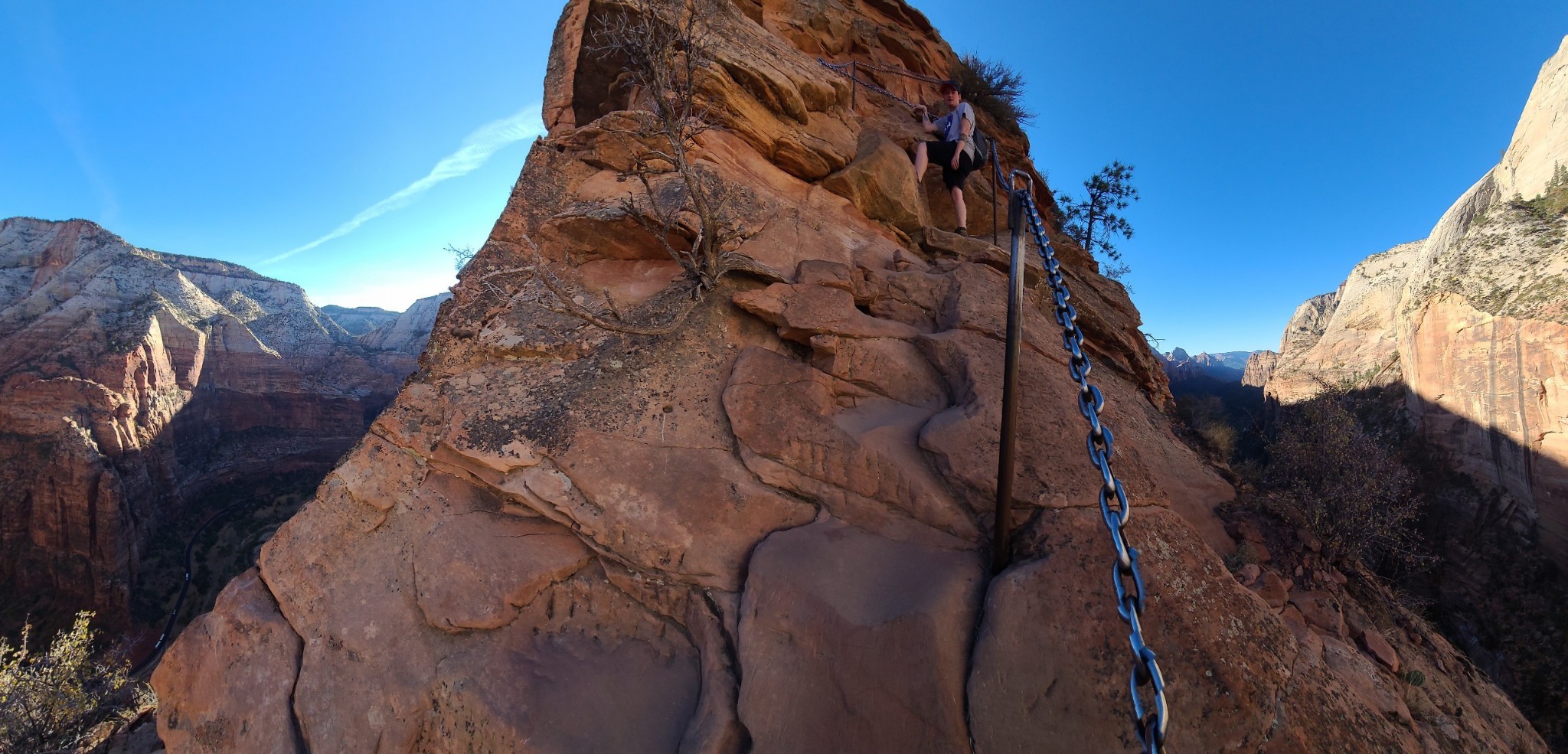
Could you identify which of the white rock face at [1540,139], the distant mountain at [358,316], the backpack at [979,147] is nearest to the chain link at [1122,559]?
the backpack at [979,147]

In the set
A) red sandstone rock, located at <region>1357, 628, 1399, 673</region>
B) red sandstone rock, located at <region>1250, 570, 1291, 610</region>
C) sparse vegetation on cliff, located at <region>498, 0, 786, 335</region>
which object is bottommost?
red sandstone rock, located at <region>1357, 628, 1399, 673</region>

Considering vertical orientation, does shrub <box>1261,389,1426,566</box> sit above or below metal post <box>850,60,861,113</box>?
below

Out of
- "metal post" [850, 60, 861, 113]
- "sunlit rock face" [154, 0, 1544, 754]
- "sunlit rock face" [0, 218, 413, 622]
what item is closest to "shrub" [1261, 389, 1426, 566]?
"sunlit rock face" [154, 0, 1544, 754]

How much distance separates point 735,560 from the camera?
412 centimetres

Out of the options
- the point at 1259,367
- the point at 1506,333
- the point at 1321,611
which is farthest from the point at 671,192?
the point at 1259,367

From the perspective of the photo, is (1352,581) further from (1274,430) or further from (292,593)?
(1274,430)

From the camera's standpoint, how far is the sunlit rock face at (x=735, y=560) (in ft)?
10.3

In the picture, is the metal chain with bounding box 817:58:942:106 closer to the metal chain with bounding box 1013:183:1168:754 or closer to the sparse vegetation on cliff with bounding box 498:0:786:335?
the sparse vegetation on cliff with bounding box 498:0:786:335

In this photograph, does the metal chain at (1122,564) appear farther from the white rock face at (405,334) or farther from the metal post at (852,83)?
the white rock face at (405,334)

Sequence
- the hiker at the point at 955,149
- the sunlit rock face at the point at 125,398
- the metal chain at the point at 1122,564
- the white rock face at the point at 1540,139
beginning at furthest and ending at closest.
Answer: the sunlit rock face at the point at 125,398 → the white rock face at the point at 1540,139 → the hiker at the point at 955,149 → the metal chain at the point at 1122,564

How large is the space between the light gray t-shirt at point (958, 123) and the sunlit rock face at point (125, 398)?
5134 centimetres

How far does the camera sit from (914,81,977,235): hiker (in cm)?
812

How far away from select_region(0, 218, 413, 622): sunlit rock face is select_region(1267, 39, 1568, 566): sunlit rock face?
68904 mm

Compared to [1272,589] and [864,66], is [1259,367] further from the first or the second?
[1272,589]
